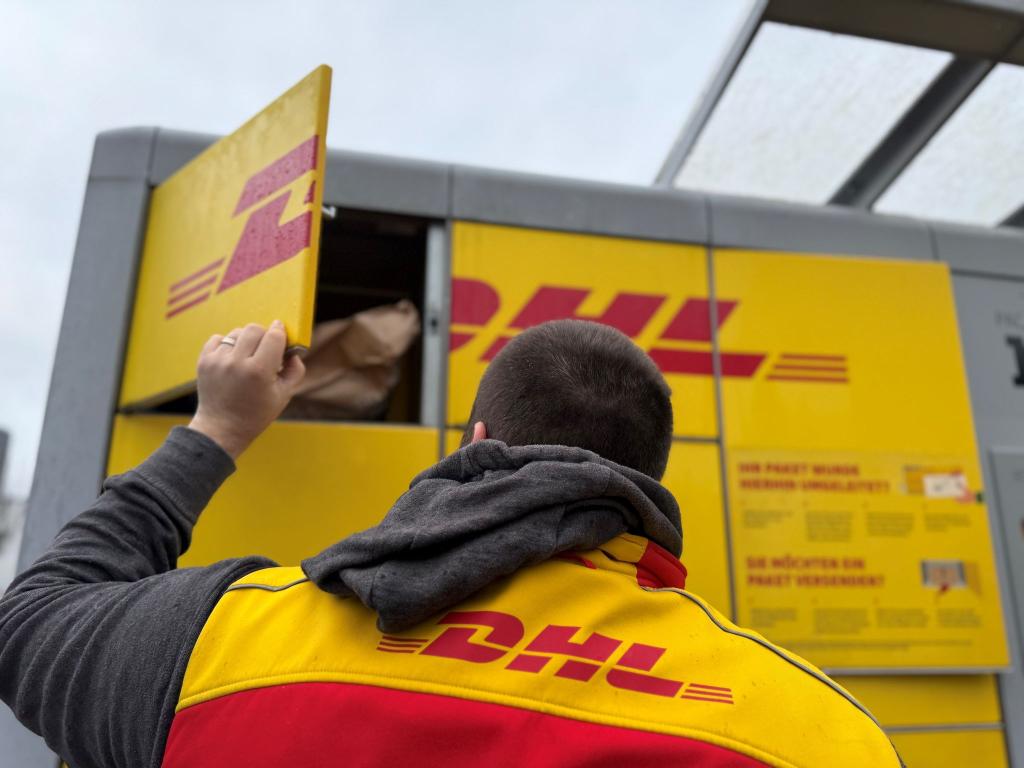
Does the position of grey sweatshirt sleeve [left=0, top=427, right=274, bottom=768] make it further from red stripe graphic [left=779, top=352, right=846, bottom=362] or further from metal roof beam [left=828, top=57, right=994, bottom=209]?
metal roof beam [left=828, top=57, right=994, bottom=209]

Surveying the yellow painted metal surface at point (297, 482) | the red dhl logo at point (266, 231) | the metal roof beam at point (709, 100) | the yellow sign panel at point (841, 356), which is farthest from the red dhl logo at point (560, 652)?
the metal roof beam at point (709, 100)

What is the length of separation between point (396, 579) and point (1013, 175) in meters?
3.45

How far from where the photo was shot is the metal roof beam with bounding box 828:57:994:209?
2.72 meters

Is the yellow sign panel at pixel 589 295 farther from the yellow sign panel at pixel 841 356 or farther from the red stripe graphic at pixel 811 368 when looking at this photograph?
the red stripe graphic at pixel 811 368

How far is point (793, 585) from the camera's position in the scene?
2186mm

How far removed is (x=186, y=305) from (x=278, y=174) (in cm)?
44

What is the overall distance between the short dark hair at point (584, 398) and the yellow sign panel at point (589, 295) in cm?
112

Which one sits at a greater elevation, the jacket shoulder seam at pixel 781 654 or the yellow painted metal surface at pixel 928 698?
the jacket shoulder seam at pixel 781 654

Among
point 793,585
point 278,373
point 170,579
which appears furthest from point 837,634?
point 170,579

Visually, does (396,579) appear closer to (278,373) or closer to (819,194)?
(278,373)

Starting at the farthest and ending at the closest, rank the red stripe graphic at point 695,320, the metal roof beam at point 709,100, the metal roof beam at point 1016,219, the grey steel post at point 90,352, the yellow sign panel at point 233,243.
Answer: the metal roof beam at point 1016,219
the metal roof beam at point 709,100
the red stripe graphic at point 695,320
the grey steel post at point 90,352
the yellow sign panel at point 233,243

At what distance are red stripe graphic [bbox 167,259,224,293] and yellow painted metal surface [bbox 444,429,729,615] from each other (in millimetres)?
777

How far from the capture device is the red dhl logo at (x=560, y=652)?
2.50 feet

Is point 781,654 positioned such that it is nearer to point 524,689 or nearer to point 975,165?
point 524,689
